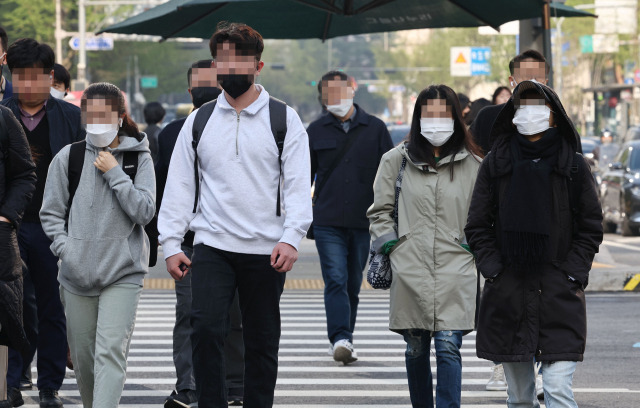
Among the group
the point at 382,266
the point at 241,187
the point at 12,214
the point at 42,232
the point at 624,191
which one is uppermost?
the point at 241,187

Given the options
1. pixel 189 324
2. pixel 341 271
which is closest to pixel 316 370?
pixel 341 271

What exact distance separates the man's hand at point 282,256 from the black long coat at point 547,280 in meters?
0.78

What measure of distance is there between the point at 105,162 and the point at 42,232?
1426mm

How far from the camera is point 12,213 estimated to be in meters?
6.16

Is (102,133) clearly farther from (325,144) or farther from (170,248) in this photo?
(325,144)

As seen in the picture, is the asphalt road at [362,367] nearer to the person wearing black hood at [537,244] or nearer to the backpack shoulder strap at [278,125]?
the person wearing black hood at [537,244]

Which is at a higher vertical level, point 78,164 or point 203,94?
point 203,94

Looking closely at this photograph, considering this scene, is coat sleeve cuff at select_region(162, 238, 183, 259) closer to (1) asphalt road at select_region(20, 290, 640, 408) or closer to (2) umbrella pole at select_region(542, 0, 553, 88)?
(1) asphalt road at select_region(20, 290, 640, 408)

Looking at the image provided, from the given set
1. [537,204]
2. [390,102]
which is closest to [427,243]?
[537,204]

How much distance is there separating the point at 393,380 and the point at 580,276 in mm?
3093

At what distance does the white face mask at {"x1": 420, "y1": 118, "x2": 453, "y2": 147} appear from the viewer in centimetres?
642

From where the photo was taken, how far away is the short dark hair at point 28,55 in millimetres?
7020

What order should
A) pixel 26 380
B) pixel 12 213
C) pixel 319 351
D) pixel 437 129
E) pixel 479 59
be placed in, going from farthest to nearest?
pixel 479 59
pixel 319 351
pixel 26 380
pixel 437 129
pixel 12 213

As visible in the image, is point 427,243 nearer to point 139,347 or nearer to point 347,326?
point 347,326
